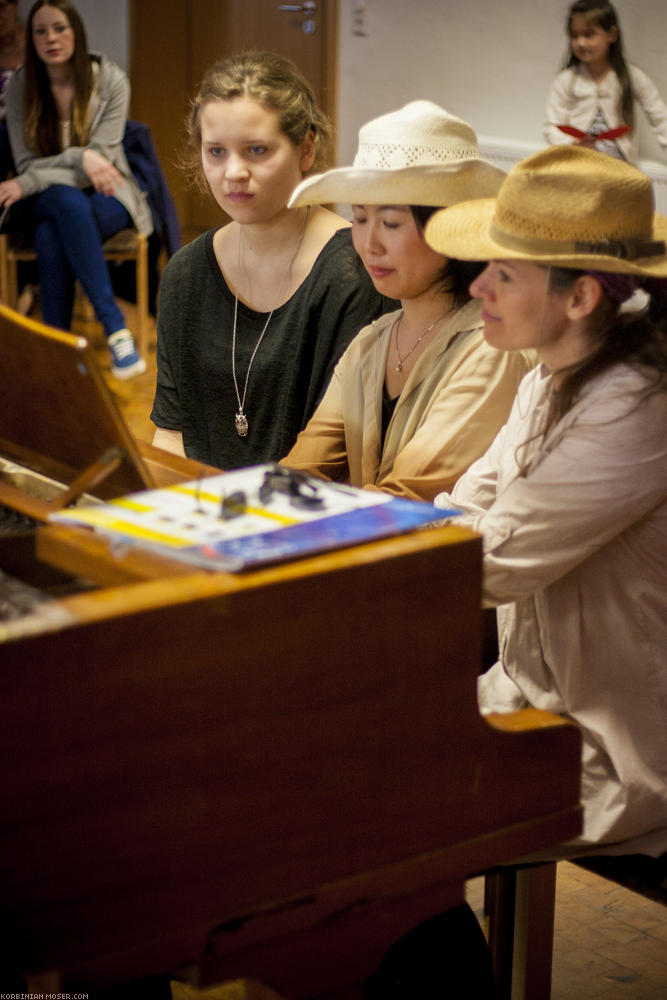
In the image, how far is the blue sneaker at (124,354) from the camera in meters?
5.22

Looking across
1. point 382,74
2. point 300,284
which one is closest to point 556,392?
point 300,284

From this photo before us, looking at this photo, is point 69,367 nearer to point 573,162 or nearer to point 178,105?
point 573,162

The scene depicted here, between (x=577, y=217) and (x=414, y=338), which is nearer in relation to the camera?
(x=577, y=217)

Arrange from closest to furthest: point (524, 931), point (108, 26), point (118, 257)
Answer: point (524, 931) → point (118, 257) → point (108, 26)

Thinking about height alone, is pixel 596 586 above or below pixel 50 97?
below

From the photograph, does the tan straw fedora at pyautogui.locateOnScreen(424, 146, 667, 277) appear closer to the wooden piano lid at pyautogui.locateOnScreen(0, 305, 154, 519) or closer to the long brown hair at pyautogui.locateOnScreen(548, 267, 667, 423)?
the long brown hair at pyautogui.locateOnScreen(548, 267, 667, 423)

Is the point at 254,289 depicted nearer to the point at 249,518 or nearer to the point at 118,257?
the point at 249,518

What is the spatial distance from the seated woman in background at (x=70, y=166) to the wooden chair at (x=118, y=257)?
0.08 metres

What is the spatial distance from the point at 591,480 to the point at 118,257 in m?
4.58

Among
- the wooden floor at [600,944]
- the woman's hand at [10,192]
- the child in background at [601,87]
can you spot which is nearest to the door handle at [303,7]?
the child in background at [601,87]

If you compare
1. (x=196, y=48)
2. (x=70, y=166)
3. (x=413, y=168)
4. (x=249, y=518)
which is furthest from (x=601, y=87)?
(x=249, y=518)

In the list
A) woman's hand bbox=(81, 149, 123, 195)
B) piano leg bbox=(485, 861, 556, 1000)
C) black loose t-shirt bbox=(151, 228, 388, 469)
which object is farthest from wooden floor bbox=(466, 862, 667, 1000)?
woman's hand bbox=(81, 149, 123, 195)

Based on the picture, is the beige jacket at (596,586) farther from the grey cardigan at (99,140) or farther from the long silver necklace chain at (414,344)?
the grey cardigan at (99,140)

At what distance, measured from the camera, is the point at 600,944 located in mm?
2139
